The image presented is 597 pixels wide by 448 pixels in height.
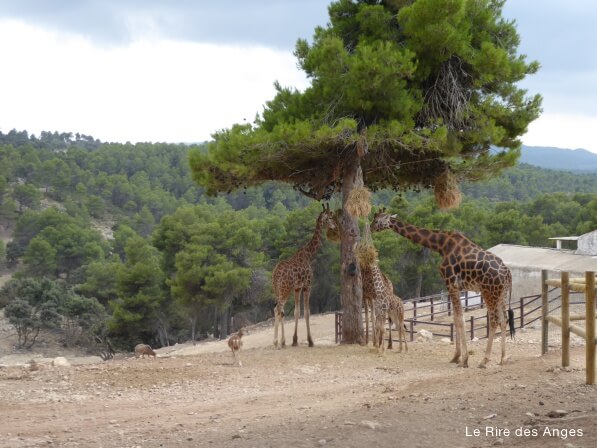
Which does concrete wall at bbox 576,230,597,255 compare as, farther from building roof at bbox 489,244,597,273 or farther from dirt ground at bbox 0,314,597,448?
dirt ground at bbox 0,314,597,448

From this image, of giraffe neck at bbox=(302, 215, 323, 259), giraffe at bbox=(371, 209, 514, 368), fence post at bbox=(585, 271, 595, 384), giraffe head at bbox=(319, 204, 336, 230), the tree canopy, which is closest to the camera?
fence post at bbox=(585, 271, 595, 384)

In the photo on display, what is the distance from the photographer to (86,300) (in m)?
36.7

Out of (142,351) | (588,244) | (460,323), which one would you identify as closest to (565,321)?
(460,323)

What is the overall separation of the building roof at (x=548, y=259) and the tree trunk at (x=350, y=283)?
1117cm

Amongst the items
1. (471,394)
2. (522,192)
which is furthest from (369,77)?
(522,192)

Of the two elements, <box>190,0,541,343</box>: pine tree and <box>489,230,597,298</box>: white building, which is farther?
<box>489,230,597,298</box>: white building

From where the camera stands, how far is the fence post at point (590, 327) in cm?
688

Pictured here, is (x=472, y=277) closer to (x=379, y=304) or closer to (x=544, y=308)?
(x=544, y=308)

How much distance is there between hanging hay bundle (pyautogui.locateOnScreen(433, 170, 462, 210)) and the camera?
502 inches

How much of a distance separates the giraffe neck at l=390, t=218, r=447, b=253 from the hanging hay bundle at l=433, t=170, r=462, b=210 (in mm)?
1834

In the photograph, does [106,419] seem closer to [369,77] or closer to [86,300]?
[369,77]

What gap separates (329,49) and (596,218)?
103ft

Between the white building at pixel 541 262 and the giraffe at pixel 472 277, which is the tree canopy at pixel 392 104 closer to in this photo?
the giraffe at pixel 472 277

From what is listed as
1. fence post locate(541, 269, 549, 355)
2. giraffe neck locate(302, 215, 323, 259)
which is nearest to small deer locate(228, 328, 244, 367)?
giraffe neck locate(302, 215, 323, 259)
